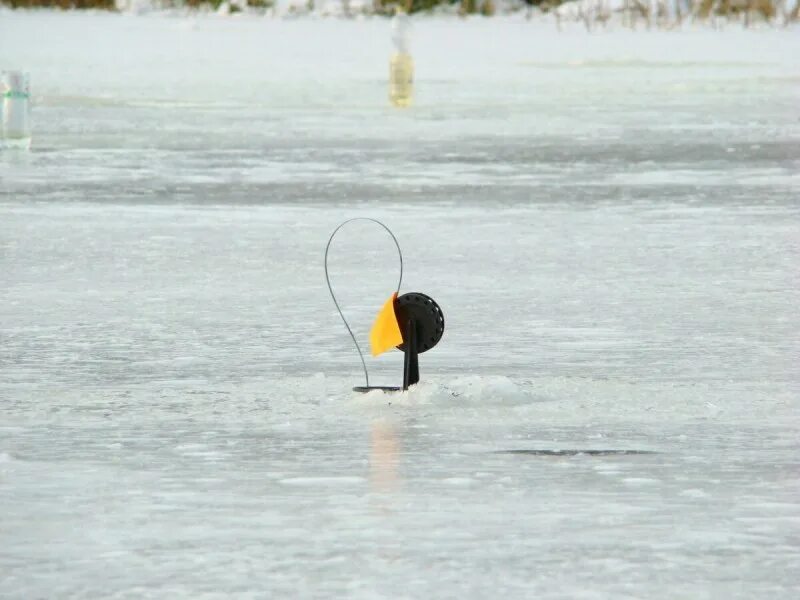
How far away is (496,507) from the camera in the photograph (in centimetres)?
528

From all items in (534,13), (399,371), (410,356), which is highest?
(410,356)

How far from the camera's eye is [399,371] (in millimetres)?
7461

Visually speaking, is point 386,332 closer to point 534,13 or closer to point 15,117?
point 15,117

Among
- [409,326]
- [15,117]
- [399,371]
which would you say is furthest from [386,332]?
[15,117]

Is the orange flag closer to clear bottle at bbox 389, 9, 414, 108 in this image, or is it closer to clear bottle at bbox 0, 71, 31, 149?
clear bottle at bbox 0, 71, 31, 149

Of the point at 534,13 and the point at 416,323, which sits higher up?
the point at 416,323

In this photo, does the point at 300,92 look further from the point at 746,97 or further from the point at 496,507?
the point at 496,507

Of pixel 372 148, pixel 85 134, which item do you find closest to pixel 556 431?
pixel 372 148

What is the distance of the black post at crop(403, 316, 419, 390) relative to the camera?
6.74m

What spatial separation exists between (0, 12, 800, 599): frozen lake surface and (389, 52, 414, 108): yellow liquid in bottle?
4.92 m

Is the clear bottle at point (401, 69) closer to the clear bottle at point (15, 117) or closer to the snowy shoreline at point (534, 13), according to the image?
the clear bottle at point (15, 117)

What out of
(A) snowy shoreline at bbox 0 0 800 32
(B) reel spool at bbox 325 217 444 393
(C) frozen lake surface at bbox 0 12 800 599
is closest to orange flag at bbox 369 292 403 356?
(B) reel spool at bbox 325 217 444 393

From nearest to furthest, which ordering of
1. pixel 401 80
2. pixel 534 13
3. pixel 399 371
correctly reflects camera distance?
1. pixel 399 371
2. pixel 401 80
3. pixel 534 13

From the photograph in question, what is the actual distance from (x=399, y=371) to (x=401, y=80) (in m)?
16.8
